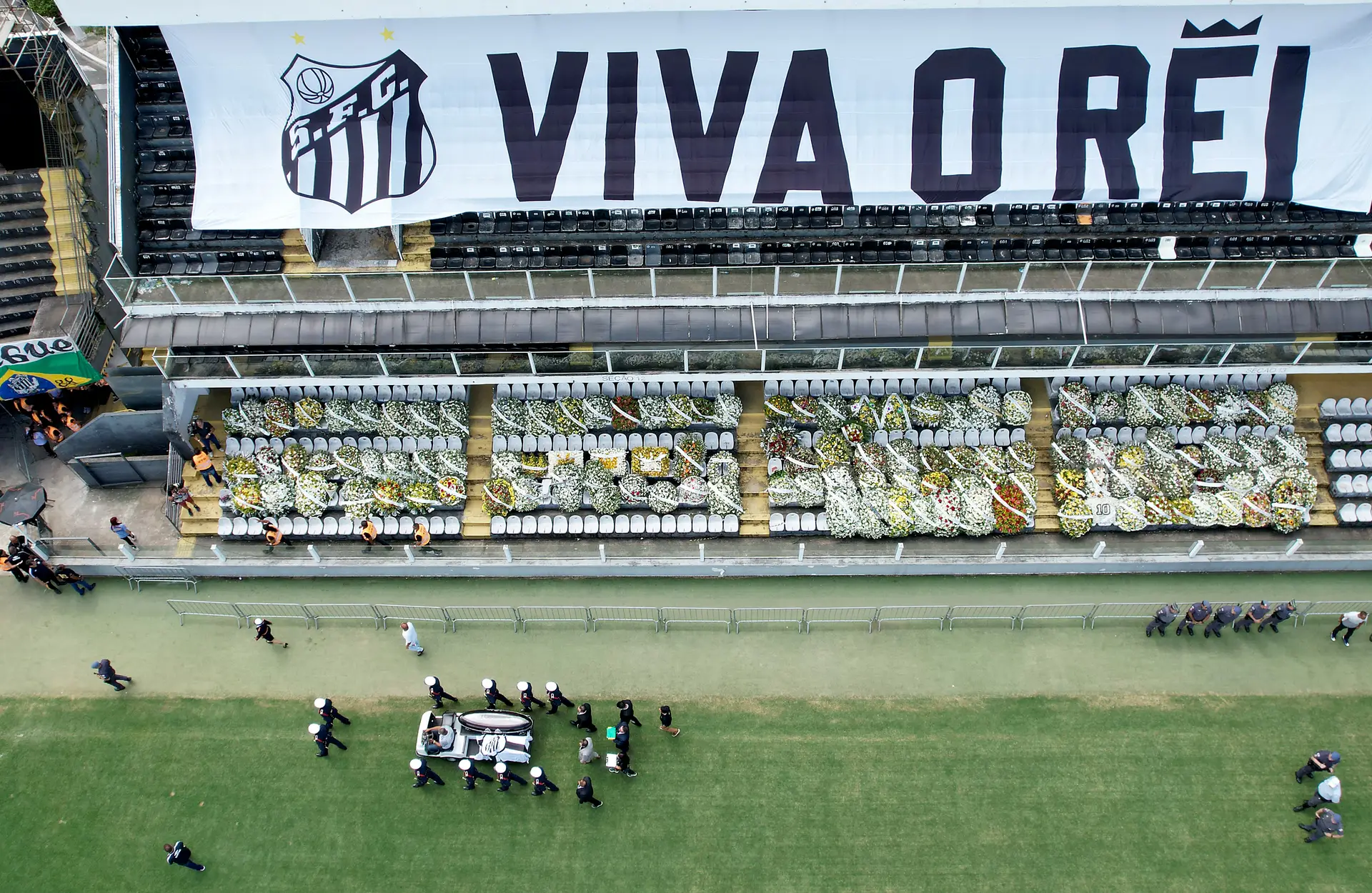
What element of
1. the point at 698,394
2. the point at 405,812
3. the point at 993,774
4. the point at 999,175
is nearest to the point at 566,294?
the point at 698,394

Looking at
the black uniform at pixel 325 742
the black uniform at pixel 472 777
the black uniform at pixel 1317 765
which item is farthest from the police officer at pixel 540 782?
the black uniform at pixel 1317 765

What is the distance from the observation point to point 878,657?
2161 centimetres

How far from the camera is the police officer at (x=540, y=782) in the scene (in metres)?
19.0

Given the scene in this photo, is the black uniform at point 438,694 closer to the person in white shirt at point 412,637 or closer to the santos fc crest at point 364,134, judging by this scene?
the person in white shirt at point 412,637

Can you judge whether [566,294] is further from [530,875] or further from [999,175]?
[530,875]

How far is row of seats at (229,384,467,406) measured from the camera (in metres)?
23.8

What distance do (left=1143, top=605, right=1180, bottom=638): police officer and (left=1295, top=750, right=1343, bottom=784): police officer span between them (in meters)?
3.68

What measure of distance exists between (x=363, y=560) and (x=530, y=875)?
339 inches

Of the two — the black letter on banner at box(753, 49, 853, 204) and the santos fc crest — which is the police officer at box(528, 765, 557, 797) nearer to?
the santos fc crest

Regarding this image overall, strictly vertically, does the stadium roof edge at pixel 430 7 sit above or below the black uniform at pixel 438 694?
above

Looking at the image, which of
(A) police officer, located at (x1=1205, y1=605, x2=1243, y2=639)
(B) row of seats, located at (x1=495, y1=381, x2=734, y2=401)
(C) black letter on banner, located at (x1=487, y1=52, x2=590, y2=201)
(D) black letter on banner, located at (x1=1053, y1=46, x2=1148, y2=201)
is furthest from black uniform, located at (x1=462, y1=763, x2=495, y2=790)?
(D) black letter on banner, located at (x1=1053, y1=46, x2=1148, y2=201)

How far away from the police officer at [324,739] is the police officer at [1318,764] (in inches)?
793

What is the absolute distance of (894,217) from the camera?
22547 mm

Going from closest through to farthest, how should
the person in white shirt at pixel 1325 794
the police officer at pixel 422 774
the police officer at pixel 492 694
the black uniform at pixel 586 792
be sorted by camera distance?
the person in white shirt at pixel 1325 794 → the black uniform at pixel 586 792 → the police officer at pixel 422 774 → the police officer at pixel 492 694
